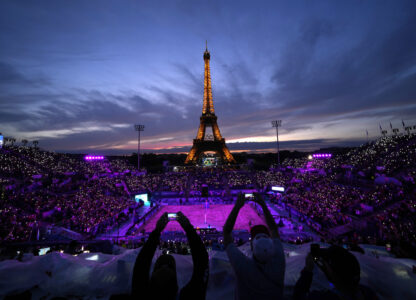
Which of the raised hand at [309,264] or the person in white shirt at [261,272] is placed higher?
the person in white shirt at [261,272]

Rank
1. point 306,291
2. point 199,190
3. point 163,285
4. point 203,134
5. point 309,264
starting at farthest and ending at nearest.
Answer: point 203,134 < point 199,190 < point 309,264 < point 306,291 < point 163,285

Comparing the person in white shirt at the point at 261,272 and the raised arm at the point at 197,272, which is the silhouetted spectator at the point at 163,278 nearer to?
the raised arm at the point at 197,272

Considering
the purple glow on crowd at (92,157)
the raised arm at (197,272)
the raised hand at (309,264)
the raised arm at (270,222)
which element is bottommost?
the raised hand at (309,264)

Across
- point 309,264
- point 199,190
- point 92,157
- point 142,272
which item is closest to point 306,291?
point 309,264

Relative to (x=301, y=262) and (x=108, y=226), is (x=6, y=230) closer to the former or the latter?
(x=108, y=226)

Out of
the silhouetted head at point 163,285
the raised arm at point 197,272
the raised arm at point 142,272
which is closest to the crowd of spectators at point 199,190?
the raised arm at point 197,272

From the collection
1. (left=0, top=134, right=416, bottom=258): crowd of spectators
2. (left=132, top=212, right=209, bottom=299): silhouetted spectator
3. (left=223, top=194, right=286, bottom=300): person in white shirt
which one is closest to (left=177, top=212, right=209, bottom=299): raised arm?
(left=132, top=212, right=209, bottom=299): silhouetted spectator

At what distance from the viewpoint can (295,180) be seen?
1284 inches

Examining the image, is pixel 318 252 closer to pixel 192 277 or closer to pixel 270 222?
pixel 270 222

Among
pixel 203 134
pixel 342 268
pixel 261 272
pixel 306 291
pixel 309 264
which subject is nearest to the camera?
pixel 261 272

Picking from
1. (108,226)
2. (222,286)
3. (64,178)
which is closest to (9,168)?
(64,178)

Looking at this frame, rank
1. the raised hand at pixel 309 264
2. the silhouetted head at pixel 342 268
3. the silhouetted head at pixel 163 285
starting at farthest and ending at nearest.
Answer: the raised hand at pixel 309 264, the silhouetted head at pixel 342 268, the silhouetted head at pixel 163 285

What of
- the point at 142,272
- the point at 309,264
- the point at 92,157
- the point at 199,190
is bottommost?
the point at 199,190

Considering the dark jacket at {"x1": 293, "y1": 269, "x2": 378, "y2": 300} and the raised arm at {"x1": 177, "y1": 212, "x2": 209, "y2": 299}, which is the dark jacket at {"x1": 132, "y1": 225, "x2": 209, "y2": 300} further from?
the dark jacket at {"x1": 293, "y1": 269, "x2": 378, "y2": 300}
